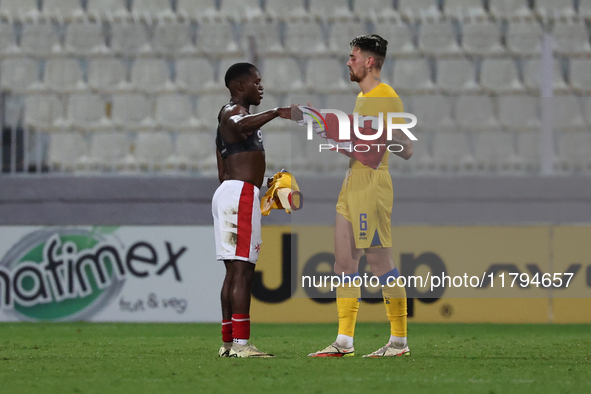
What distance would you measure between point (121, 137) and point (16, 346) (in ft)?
11.3

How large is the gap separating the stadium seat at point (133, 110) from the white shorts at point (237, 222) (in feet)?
14.1

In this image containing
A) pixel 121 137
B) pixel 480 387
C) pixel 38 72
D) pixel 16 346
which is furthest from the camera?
pixel 38 72

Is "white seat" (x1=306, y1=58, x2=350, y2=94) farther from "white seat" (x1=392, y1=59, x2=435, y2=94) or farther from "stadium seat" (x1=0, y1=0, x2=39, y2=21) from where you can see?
"stadium seat" (x1=0, y1=0, x2=39, y2=21)

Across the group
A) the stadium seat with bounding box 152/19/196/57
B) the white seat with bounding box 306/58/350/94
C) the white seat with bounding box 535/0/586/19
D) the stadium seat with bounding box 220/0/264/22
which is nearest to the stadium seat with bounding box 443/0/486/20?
the white seat with bounding box 535/0/586/19

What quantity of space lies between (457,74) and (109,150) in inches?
150

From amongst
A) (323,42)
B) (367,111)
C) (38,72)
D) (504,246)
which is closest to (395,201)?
(504,246)

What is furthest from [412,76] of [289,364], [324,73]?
[289,364]

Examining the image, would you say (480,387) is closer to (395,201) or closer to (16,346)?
(16,346)

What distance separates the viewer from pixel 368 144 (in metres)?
4.64

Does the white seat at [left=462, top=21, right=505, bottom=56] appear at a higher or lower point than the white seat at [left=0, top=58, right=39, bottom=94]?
higher

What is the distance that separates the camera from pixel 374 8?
397 inches

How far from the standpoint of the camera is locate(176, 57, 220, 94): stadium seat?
9.30m

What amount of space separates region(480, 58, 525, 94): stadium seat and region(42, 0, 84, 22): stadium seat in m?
4.64

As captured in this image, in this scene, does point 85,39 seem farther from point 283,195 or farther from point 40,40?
point 283,195
